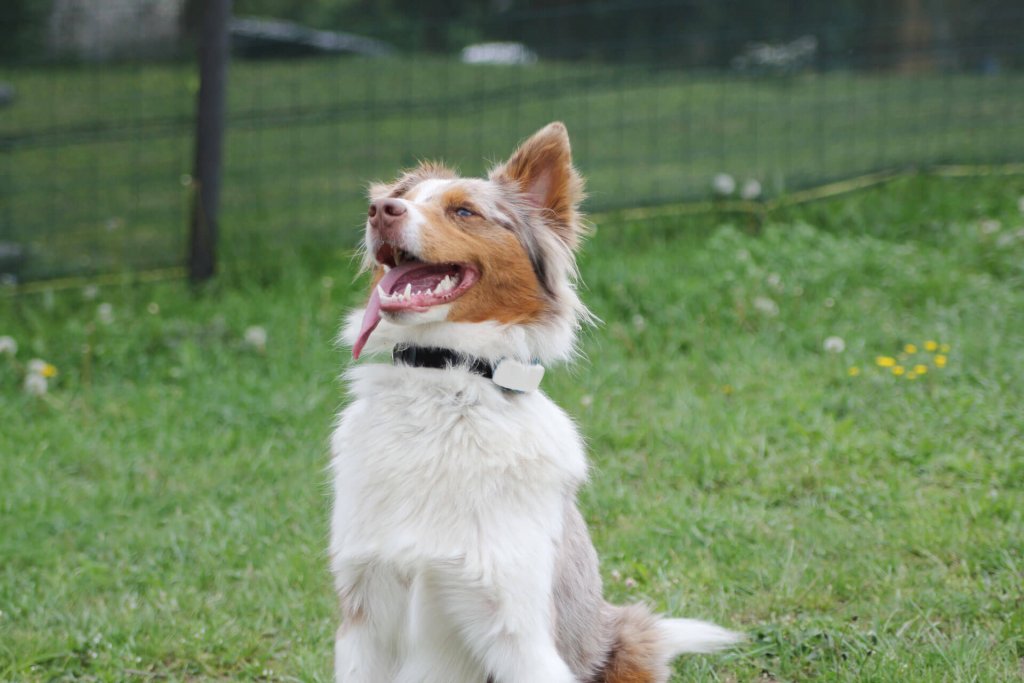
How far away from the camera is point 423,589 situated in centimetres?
288

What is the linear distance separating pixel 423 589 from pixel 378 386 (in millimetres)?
554

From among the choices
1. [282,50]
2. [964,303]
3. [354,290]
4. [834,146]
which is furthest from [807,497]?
[282,50]

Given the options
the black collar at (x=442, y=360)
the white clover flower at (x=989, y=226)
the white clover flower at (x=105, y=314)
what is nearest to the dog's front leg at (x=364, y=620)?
the black collar at (x=442, y=360)

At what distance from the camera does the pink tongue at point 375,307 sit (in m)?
2.96

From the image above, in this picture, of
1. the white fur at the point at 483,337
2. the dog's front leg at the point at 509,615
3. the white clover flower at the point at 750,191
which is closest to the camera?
the dog's front leg at the point at 509,615

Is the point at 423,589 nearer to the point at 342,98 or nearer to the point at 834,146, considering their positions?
the point at 342,98

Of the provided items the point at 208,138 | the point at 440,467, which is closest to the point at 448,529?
the point at 440,467

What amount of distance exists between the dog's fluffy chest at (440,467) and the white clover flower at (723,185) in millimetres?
4566

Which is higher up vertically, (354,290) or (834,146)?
(834,146)

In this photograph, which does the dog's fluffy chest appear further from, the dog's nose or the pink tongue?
the dog's nose

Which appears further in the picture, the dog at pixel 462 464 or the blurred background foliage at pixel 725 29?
the blurred background foliage at pixel 725 29

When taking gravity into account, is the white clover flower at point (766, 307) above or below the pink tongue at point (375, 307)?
below

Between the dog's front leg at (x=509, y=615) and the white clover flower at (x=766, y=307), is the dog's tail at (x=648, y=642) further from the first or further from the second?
the white clover flower at (x=766, y=307)

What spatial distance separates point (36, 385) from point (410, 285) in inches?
133
